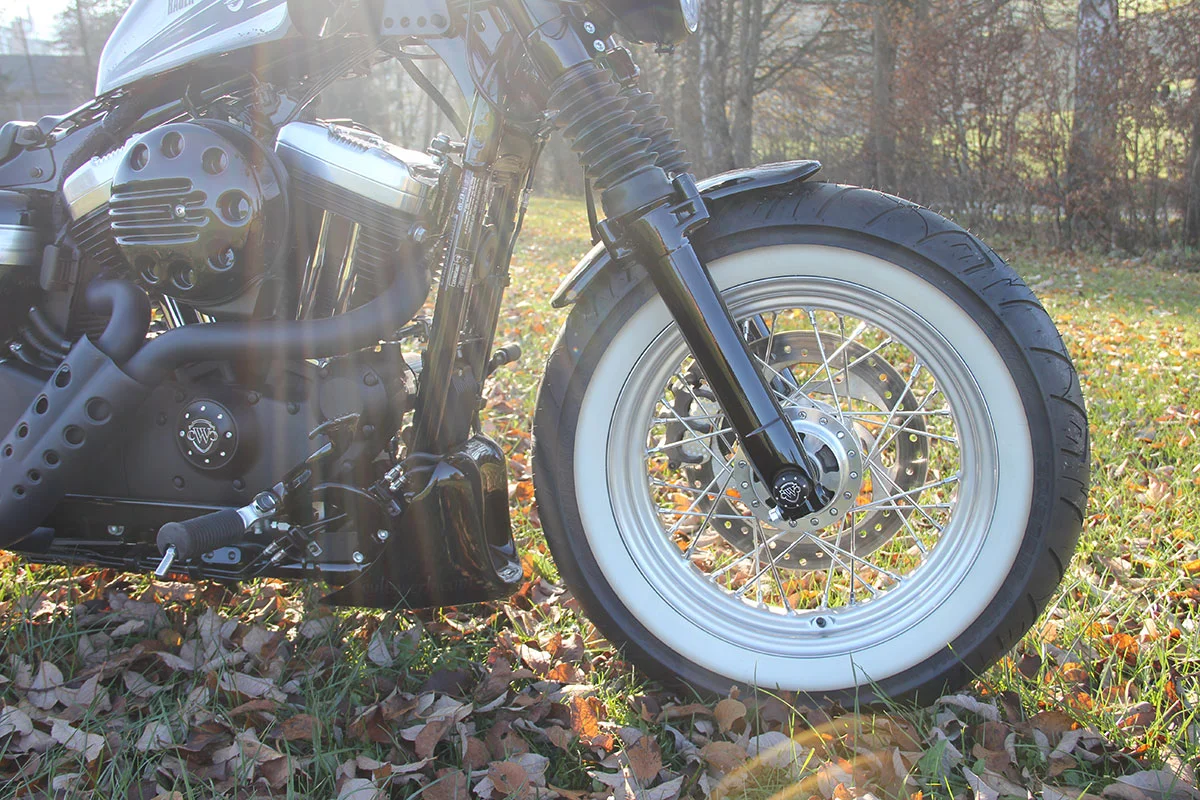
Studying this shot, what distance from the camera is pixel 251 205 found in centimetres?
168

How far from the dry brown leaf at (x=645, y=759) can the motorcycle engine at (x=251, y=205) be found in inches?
40.9

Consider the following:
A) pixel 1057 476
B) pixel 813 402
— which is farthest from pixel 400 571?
pixel 1057 476

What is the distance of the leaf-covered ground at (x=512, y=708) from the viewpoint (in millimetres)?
1533

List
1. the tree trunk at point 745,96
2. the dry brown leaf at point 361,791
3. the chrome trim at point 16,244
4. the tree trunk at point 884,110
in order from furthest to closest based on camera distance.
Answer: the tree trunk at point 745,96 → the tree trunk at point 884,110 → the chrome trim at point 16,244 → the dry brown leaf at point 361,791

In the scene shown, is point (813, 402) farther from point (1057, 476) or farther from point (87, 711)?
point (87, 711)

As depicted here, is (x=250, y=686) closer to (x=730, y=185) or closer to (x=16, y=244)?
(x=16, y=244)

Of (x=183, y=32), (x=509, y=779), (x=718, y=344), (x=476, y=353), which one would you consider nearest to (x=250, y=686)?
(x=509, y=779)

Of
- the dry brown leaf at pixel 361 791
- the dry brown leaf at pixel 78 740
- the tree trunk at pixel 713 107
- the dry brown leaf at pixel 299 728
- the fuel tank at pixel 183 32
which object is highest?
the tree trunk at pixel 713 107

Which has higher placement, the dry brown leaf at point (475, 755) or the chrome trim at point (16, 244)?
the chrome trim at point (16, 244)

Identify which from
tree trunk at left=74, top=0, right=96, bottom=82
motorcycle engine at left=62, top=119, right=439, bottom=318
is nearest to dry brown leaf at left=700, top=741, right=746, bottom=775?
motorcycle engine at left=62, top=119, right=439, bottom=318

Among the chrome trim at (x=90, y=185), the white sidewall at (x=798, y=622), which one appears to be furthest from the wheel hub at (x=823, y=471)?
the chrome trim at (x=90, y=185)

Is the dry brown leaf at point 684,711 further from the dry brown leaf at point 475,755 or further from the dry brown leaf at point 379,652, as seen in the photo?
the dry brown leaf at point 379,652

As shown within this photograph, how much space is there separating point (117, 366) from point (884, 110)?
36.5ft

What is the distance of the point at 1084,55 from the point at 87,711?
1025 centimetres
